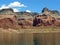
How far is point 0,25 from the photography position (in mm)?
113625

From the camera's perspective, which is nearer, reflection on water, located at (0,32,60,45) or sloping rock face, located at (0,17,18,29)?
reflection on water, located at (0,32,60,45)

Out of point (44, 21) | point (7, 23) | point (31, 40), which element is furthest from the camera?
point (44, 21)

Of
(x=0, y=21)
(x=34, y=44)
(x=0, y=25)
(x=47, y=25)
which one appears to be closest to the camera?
(x=34, y=44)

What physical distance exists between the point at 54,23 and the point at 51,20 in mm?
2488

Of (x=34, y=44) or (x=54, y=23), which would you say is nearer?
(x=34, y=44)

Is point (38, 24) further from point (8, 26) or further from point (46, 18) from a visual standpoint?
point (8, 26)

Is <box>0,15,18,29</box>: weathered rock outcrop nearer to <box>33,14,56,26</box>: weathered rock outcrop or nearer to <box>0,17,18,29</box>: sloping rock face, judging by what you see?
<box>0,17,18,29</box>: sloping rock face

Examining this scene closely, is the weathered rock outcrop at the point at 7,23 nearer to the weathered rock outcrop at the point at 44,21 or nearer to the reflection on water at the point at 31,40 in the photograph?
the weathered rock outcrop at the point at 44,21

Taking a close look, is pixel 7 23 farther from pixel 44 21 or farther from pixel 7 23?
pixel 44 21

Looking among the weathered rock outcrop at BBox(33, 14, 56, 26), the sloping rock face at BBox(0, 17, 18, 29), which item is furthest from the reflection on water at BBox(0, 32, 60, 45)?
the weathered rock outcrop at BBox(33, 14, 56, 26)

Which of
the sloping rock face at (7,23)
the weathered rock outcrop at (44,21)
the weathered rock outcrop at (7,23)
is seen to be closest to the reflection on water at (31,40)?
the sloping rock face at (7,23)

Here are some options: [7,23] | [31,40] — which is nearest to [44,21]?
[7,23]

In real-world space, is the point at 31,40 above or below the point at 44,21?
below

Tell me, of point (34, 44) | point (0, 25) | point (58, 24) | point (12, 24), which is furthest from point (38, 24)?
point (34, 44)
